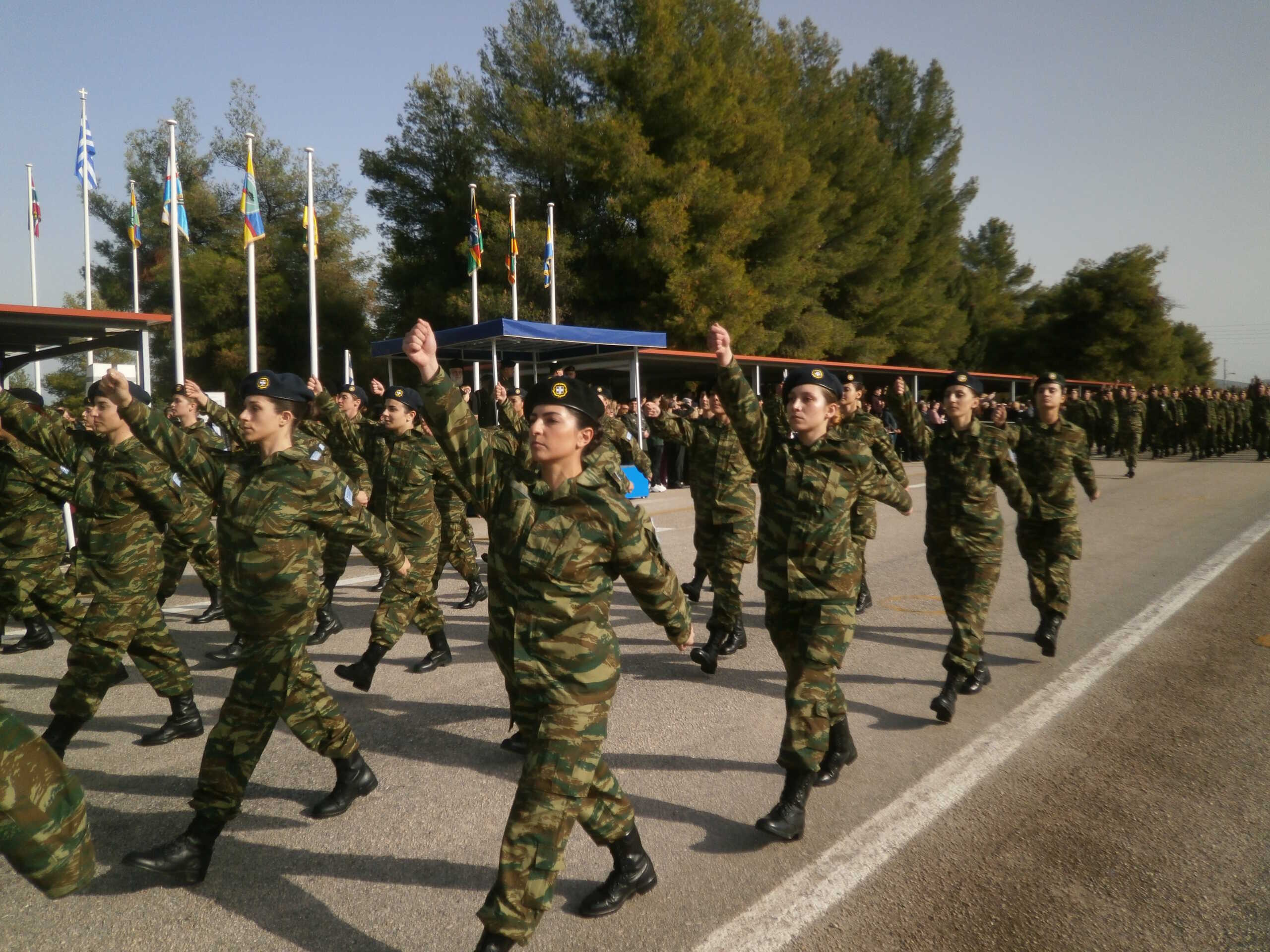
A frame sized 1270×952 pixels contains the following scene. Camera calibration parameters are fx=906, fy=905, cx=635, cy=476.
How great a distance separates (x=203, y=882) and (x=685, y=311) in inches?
1108

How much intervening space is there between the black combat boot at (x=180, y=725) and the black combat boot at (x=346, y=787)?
1.39 metres

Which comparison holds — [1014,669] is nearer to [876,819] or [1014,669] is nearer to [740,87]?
[876,819]

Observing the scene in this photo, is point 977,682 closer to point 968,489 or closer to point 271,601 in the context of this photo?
point 968,489

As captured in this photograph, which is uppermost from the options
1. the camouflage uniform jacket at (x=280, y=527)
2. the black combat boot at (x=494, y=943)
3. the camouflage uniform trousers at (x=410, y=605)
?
the camouflage uniform jacket at (x=280, y=527)

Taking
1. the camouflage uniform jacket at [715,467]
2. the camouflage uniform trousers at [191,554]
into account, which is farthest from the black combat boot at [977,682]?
the camouflage uniform trousers at [191,554]

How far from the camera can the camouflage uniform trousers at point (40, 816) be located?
1891 mm

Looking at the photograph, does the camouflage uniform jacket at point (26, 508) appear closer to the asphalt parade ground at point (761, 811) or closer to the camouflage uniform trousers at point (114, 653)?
the asphalt parade ground at point (761, 811)

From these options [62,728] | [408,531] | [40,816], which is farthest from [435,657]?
[40,816]

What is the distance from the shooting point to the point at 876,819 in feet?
12.9

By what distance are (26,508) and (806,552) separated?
16.9ft

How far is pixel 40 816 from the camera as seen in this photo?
75.9 inches

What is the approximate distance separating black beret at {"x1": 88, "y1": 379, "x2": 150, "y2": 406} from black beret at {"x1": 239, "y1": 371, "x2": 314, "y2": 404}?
116 cm

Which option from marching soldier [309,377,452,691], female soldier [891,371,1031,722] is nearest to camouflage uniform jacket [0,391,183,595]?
marching soldier [309,377,452,691]

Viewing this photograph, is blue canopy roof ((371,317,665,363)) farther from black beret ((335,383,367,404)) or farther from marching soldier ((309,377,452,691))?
marching soldier ((309,377,452,691))
